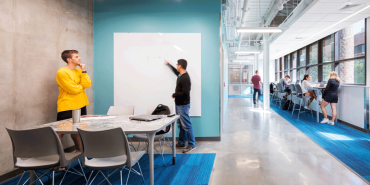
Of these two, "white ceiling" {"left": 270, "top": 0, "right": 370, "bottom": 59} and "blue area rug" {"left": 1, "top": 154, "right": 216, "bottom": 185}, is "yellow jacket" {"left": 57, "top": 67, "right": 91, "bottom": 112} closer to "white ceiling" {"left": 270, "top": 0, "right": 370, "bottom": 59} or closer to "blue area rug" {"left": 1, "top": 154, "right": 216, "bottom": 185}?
"blue area rug" {"left": 1, "top": 154, "right": 216, "bottom": 185}

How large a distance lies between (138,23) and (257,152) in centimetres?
334

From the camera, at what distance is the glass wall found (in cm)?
582

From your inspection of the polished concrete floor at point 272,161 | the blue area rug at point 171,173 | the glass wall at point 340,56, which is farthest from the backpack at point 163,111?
the glass wall at point 340,56

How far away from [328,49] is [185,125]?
24.2ft

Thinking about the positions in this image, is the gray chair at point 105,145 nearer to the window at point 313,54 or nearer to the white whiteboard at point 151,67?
the white whiteboard at point 151,67

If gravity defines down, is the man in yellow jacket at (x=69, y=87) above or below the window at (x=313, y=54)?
below

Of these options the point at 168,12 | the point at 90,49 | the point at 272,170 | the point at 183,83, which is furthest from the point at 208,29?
the point at 272,170

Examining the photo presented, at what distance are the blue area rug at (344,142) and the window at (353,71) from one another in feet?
5.53

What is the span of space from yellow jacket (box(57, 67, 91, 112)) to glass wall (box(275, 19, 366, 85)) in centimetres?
709

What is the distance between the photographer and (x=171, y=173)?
8.68 feet

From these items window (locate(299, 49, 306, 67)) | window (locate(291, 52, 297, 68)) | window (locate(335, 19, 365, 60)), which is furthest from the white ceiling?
window (locate(291, 52, 297, 68))

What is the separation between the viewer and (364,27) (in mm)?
5500

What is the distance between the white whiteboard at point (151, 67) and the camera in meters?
3.97

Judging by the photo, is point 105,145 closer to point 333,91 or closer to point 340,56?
point 333,91
